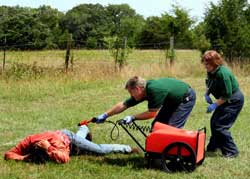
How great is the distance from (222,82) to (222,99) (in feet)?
0.77

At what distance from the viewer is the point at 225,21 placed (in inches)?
915

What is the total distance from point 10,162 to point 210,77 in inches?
116

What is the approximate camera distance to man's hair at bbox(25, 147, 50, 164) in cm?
638

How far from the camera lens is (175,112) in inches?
260

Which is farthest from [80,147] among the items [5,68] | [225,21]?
[225,21]

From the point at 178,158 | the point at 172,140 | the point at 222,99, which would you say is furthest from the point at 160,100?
the point at 222,99

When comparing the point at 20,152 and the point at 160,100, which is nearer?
the point at 160,100

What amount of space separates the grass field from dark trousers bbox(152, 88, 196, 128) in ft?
2.15

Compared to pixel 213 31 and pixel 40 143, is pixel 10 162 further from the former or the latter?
pixel 213 31

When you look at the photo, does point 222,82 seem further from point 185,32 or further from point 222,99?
point 185,32

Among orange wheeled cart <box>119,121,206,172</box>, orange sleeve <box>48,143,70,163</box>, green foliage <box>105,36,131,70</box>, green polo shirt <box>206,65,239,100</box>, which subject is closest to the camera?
orange wheeled cart <box>119,121,206,172</box>

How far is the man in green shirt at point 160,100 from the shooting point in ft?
19.9

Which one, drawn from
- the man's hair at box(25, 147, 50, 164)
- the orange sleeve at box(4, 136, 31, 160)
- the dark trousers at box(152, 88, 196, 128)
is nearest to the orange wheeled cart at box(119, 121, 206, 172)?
the dark trousers at box(152, 88, 196, 128)

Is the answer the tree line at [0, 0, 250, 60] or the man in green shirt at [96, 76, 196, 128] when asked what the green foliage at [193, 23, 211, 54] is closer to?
the tree line at [0, 0, 250, 60]
